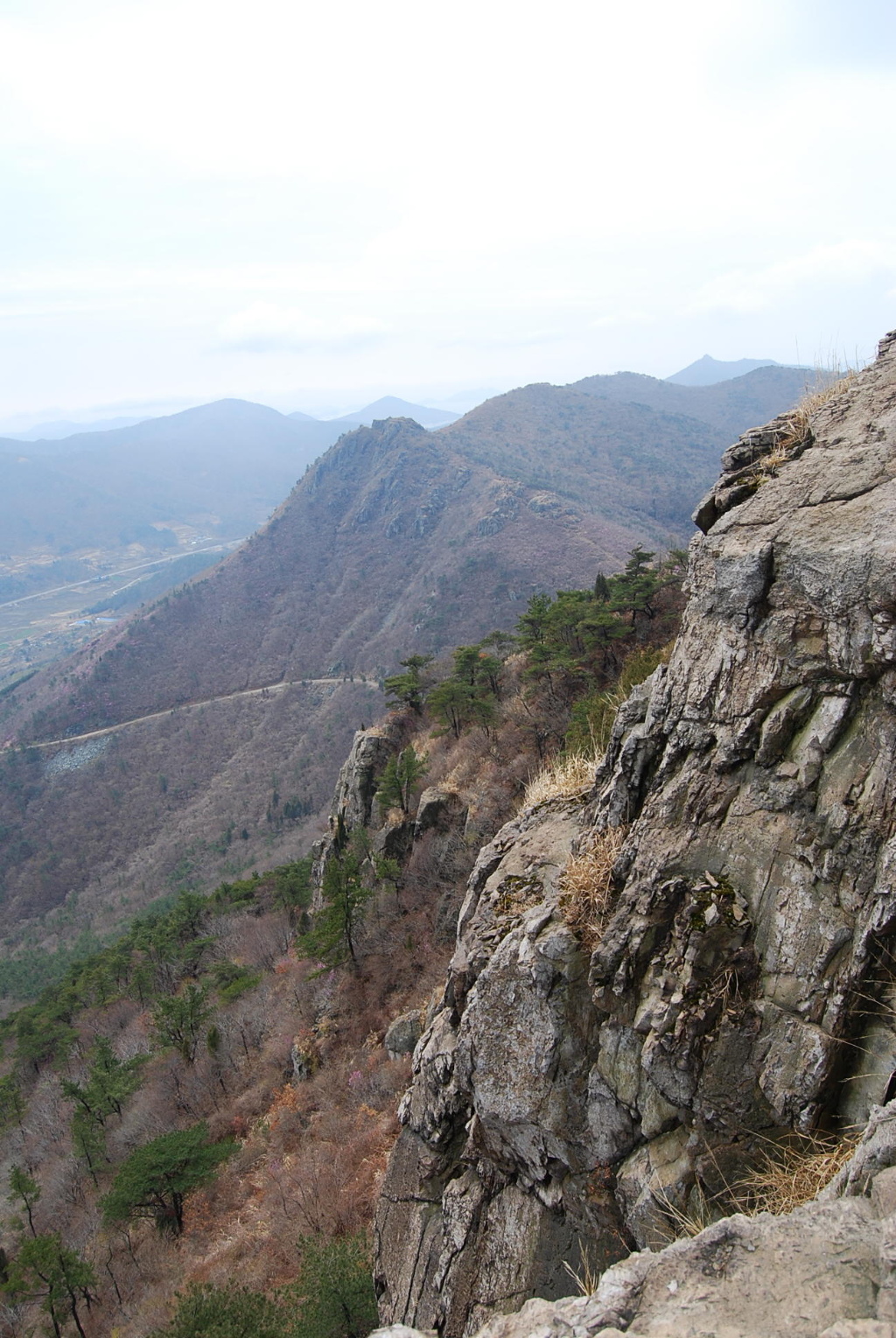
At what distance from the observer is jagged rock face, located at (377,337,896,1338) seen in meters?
5.23

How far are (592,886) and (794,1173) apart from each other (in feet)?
9.08

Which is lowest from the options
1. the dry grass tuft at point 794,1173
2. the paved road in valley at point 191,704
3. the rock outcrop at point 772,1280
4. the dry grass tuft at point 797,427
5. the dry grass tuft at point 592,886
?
the paved road in valley at point 191,704

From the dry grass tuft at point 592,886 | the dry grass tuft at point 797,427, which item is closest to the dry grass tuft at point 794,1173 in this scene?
the dry grass tuft at point 592,886

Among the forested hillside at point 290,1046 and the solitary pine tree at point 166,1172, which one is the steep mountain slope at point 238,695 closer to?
the forested hillside at point 290,1046

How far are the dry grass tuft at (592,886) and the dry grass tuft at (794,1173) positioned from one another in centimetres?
216

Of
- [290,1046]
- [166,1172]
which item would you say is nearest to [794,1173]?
[166,1172]

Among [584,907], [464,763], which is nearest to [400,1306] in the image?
[584,907]

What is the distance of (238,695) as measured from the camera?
14475cm

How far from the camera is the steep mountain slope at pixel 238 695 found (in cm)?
10450

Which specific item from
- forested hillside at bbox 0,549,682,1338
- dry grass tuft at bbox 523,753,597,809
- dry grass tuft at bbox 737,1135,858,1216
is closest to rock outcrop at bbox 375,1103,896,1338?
dry grass tuft at bbox 737,1135,858,1216

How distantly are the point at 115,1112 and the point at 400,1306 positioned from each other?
33.2m

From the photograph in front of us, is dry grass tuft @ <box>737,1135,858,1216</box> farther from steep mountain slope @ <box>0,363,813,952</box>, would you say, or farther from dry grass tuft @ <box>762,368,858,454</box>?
steep mountain slope @ <box>0,363,813,952</box>

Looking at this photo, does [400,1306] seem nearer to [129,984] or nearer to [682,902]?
[682,902]

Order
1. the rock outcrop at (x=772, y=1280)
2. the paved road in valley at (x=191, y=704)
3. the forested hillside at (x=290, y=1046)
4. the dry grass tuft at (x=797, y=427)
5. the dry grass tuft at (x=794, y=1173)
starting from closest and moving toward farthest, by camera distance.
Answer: the rock outcrop at (x=772, y=1280)
the dry grass tuft at (x=794, y=1173)
the dry grass tuft at (x=797, y=427)
the forested hillside at (x=290, y=1046)
the paved road in valley at (x=191, y=704)
